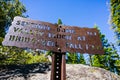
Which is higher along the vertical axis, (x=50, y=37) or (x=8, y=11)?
(x=8, y=11)

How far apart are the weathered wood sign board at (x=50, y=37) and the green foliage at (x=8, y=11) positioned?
16530 mm

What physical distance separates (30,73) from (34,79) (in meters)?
0.74

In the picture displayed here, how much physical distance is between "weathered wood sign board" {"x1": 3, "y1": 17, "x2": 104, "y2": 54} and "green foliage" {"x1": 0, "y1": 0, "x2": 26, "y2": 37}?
16530mm

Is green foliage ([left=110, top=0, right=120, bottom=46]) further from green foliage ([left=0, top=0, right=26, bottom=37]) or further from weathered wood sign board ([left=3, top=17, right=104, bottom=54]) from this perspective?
weathered wood sign board ([left=3, top=17, right=104, bottom=54])

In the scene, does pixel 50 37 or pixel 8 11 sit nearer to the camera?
pixel 50 37

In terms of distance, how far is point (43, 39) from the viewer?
4.05 meters

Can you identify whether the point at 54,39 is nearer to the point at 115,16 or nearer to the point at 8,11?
the point at 115,16

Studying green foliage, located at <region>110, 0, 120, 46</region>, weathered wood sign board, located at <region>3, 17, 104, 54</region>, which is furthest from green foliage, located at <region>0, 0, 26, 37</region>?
weathered wood sign board, located at <region>3, 17, 104, 54</region>

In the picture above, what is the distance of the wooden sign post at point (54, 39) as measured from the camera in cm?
390

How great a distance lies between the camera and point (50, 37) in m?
4.13

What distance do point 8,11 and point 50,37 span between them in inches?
744

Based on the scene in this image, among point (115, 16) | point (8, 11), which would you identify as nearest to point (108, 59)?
point (115, 16)

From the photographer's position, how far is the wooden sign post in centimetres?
390

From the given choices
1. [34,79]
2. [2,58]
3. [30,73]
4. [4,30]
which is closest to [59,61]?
[34,79]
